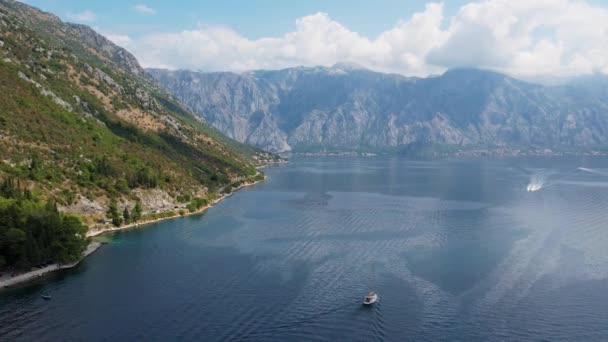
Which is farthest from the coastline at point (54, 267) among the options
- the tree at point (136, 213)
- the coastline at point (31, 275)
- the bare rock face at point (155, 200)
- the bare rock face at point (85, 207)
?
the bare rock face at point (155, 200)

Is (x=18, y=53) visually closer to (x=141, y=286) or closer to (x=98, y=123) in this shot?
(x=98, y=123)

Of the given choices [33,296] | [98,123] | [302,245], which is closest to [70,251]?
[33,296]

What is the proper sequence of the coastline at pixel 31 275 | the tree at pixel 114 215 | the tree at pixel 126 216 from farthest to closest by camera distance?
the tree at pixel 126 216
the tree at pixel 114 215
the coastline at pixel 31 275

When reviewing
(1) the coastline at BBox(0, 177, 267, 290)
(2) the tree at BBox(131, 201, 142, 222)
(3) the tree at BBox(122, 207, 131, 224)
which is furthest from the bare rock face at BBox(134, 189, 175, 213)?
(3) the tree at BBox(122, 207, 131, 224)

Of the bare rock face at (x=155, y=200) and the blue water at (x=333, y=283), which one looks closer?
the blue water at (x=333, y=283)

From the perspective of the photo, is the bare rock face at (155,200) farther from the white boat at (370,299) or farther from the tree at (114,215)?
the white boat at (370,299)

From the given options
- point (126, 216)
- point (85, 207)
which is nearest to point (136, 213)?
point (126, 216)

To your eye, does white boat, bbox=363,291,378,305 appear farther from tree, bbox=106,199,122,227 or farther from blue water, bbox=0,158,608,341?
tree, bbox=106,199,122,227

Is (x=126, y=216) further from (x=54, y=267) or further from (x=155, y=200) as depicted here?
(x=54, y=267)
